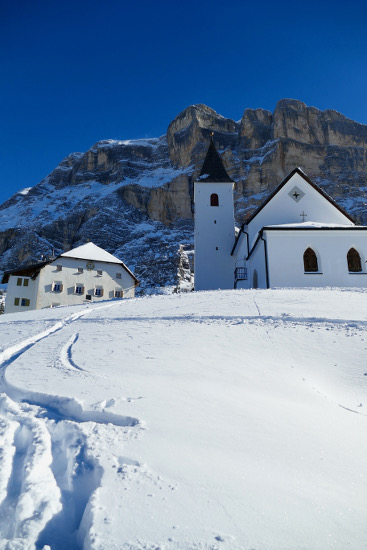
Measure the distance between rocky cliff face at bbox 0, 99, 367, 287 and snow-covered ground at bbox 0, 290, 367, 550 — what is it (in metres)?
68.7

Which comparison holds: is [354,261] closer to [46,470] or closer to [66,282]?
[46,470]

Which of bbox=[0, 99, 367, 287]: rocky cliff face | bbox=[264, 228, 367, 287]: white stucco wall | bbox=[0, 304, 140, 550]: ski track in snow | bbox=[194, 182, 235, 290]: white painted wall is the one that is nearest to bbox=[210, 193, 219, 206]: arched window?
bbox=[194, 182, 235, 290]: white painted wall

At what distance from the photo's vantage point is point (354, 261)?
19.6 metres

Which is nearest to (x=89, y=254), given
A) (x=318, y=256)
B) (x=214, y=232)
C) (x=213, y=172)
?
(x=214, y=232)

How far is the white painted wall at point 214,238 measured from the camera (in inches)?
1121

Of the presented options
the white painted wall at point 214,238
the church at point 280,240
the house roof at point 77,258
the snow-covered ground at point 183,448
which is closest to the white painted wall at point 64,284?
the house roof at point 77,258

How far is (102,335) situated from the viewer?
7566mm

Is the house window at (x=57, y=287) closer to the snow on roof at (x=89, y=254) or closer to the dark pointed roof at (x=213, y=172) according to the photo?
the snow on roof at (x=89, y=254)

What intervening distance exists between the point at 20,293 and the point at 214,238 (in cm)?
2119

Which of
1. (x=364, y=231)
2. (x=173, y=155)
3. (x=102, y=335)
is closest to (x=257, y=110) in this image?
(x=173, y=155)

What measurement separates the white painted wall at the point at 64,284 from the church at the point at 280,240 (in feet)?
44.1

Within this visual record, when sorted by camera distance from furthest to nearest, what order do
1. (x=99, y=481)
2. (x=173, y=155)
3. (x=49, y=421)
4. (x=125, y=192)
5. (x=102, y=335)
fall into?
1. (x=173, y=155)
2. (x=125, y=192)
3. (x=102, y=335)
4. (x=49, y=421)
5. (x=99, y=481)

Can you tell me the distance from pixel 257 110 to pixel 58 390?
111m

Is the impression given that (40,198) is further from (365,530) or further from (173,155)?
(365,530)
